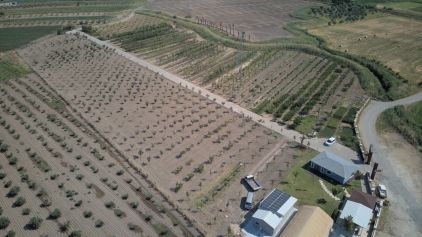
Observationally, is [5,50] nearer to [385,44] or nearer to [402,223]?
[402,223]

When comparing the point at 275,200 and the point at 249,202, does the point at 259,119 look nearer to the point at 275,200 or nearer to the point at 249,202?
the point at 249,202

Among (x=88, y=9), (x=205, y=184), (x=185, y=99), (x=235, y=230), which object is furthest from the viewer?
(x=88, y=9)

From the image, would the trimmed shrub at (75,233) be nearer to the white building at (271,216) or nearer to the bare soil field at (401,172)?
the white building at (271,216)

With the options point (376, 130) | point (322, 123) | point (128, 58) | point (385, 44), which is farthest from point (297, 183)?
point (385, 44)

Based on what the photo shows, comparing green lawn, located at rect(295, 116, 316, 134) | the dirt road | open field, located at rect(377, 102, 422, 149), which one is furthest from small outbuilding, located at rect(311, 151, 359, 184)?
open field, located at rect(377, 102, 422, 149)

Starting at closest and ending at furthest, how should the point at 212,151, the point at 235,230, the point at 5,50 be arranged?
1. the point at 235,230
2. the point at 212,151
3. the point at 5,50

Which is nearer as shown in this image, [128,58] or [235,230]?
[235,230]

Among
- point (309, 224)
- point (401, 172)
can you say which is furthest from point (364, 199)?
point (401, 172)
